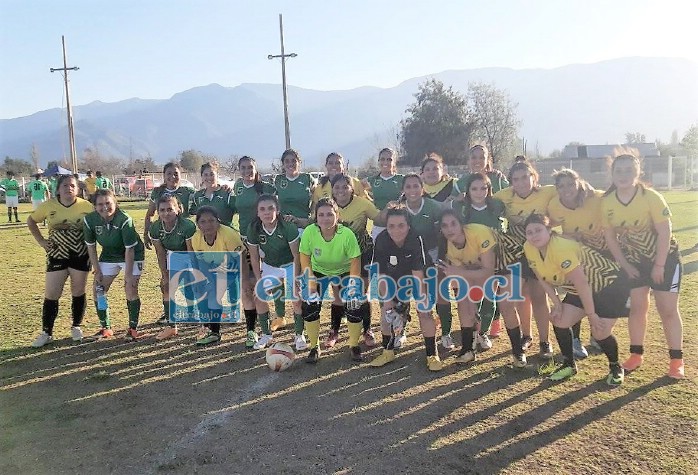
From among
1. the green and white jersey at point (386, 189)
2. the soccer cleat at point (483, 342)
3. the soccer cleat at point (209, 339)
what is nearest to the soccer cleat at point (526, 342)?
the soccer cleat at point (483, 342)

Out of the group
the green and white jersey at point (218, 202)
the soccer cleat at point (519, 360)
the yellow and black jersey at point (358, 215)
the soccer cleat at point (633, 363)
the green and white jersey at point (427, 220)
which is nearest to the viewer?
the soccer cleat at point (633, 363)

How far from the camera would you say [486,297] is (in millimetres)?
5176

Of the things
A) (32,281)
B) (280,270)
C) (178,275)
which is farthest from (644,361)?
(32,281)

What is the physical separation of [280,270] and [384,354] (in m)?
1.49

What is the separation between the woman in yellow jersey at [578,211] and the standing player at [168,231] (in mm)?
3801

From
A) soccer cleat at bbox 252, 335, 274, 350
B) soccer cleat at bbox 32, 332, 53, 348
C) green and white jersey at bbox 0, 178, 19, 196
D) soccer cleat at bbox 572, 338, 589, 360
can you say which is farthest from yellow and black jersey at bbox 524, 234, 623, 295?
green and white jersey at bbox 0, 178, 19, 196

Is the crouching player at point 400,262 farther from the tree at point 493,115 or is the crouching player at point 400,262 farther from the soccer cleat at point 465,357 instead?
the tree at point 493,115

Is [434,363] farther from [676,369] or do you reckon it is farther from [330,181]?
[330,181]

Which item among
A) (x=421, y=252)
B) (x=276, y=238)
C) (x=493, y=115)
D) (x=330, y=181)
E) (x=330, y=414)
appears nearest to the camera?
(x=330, y=414)

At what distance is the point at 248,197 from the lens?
6422 mm

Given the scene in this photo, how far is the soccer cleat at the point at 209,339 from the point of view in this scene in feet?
19.2

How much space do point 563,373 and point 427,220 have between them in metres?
1.88

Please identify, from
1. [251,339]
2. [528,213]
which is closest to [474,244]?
[528,213]

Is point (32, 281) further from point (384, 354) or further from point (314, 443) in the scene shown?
point (314, 443)
